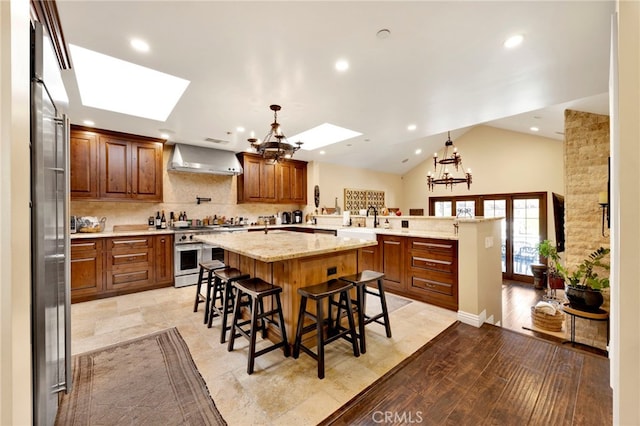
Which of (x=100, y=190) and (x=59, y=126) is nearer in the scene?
(x=59, y=126)

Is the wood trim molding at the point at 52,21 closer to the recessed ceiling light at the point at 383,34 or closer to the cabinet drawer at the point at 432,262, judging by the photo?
the recessed ceiling light at the point at 383,34

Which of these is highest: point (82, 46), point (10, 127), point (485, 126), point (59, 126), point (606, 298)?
point (485, 126)

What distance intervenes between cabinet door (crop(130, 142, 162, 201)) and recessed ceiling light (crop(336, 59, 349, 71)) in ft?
12.1

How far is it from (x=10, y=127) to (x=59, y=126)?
3.40 feet

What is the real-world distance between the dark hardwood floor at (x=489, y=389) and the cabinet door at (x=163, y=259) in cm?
373

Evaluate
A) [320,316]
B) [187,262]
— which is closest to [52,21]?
[320,316]

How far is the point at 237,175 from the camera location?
559cm


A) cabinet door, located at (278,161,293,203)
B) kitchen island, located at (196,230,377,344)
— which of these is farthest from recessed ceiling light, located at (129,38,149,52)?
cabinet door, located at (278,161,293,203)

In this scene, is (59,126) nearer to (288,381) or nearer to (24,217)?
(24,217)

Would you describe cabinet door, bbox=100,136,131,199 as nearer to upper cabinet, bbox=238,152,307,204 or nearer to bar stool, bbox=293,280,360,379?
upper cabinet, bbox=238,152,307,204

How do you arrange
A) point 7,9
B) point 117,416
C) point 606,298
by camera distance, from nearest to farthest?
point 7,9 → point 117,416 → point 606,298

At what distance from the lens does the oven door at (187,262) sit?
A: 4.24 metres

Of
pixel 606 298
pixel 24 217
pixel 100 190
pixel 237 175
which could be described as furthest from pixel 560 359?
pixel 100 190

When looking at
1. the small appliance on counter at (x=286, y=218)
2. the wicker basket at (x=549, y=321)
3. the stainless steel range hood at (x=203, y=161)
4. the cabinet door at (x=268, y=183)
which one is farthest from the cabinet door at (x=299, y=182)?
the wicker basket at (x=549, y=321)
